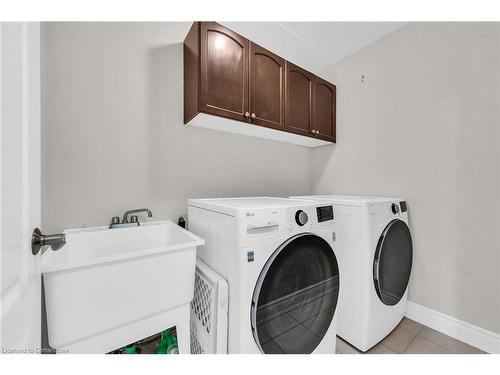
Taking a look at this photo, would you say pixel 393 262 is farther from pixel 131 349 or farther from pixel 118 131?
pixel 118 131

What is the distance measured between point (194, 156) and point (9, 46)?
1.26m

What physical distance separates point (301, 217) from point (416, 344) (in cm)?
131

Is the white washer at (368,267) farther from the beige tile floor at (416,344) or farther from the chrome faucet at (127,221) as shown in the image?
the chrome faucet at (127,221)

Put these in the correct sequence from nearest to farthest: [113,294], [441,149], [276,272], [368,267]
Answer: [113,294]
[276,272]
[368,267]
[441,149]

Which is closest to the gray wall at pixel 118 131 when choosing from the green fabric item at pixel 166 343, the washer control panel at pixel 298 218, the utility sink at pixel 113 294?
the utility sink at pixel 113 294

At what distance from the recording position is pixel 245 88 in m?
1.53

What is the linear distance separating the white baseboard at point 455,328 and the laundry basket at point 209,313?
163cm

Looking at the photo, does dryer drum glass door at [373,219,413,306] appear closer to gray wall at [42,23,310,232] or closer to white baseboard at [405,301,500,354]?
white baseboard at [405,301,500,354]

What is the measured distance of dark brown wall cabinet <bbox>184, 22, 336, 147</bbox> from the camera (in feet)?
4.50

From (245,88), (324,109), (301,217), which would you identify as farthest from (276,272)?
(324,109)

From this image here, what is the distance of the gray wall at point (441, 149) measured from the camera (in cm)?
140

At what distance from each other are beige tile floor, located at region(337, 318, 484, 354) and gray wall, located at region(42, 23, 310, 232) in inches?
59.6

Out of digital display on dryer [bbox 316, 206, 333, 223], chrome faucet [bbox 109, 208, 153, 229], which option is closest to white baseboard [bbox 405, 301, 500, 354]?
digital display on dryer [bbox 316, 206, 333, 223]
